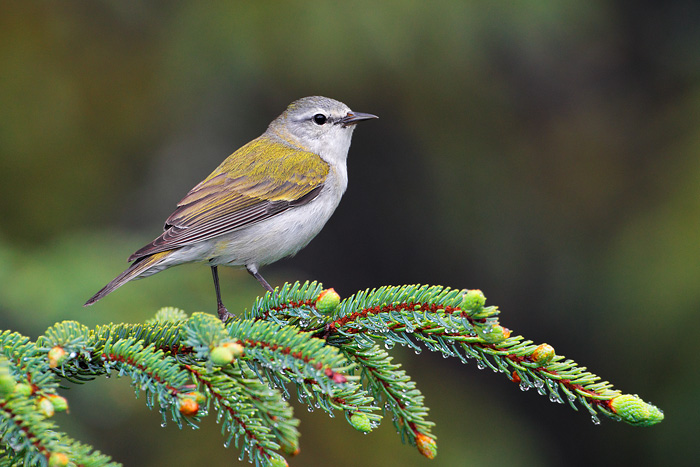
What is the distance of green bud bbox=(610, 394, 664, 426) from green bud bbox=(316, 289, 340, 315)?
3.33 ft

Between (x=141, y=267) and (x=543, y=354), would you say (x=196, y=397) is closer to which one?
(x=543, y=354)

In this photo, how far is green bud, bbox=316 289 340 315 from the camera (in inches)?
95.6

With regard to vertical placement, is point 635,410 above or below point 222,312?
above

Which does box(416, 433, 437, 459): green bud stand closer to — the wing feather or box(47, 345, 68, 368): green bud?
box(47, 345, 68, 368): green bud

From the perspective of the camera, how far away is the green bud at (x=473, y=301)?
2104 mm

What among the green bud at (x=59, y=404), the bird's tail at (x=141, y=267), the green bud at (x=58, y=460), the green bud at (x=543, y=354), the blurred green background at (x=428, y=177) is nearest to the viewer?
the green bud at (x=58, y=460)

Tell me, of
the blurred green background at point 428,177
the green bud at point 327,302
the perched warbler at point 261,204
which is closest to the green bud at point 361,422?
the green bud at point 327,302

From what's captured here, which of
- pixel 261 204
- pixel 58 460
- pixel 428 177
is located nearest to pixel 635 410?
pixel 58 460

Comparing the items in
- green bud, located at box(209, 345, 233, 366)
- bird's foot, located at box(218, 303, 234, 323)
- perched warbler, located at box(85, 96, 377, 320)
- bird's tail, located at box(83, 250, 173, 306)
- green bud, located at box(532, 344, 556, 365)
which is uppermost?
green bud, located at box(532, 344, 556, 365)

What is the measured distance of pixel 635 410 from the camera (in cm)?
213

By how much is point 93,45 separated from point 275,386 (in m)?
4.10

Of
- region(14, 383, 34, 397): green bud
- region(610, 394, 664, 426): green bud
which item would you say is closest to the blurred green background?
region(14, 383, 34, 397): green bud

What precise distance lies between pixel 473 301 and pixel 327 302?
583 millimetres

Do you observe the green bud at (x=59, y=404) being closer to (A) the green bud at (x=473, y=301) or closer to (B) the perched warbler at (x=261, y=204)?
(A) the green bud at (x=473, y=301)
